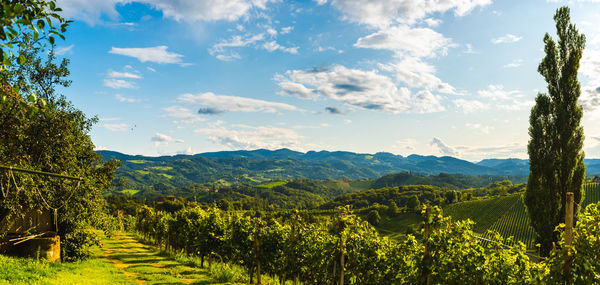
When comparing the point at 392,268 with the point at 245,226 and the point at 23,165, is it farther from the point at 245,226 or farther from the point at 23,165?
the point at 23,165

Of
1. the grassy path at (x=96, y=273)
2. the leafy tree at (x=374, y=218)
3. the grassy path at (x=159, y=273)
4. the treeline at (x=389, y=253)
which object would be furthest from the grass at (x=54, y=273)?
the leafy tree at (x=374, y=218)

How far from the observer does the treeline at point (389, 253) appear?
6.68 m

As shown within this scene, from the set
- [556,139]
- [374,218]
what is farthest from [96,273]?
[374,218]

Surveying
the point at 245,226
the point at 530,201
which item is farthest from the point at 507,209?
the point at 245,226

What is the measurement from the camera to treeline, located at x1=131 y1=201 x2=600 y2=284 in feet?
21.9

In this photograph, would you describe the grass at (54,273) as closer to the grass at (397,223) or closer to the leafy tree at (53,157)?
the leafy tree at (53,157)

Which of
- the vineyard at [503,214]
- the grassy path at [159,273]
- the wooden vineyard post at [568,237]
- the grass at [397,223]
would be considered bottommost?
the grass at [397,223]

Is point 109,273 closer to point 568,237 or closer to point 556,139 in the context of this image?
point 568,237

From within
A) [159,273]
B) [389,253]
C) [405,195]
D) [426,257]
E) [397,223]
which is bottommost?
[397,223]

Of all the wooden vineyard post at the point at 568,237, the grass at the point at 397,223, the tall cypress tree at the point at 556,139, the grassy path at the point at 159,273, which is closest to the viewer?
the wooden vineyard post at the point at 568,237

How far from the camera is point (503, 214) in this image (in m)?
104

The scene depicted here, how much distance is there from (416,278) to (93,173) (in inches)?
865

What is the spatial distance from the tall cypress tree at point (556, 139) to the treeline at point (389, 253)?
13416 mm

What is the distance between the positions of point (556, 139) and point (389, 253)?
18.5 meters
